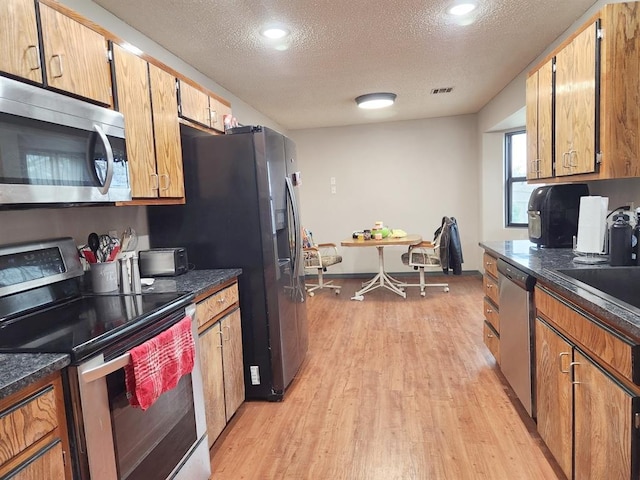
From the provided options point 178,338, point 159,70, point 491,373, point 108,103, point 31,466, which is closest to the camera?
point 31,466

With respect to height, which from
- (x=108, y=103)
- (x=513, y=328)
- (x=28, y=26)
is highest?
(x=28, y=26)

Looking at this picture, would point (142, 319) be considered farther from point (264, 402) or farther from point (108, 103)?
point (264, 402)

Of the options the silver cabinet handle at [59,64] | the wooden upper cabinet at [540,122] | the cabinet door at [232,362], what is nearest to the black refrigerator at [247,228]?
the cabinet door at [232,362]

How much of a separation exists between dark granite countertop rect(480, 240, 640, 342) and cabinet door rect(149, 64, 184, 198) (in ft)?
6.37

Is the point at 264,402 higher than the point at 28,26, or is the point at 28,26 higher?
the point at 28,26

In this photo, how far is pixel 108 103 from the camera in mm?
1797

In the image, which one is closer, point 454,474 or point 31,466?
point 31,466

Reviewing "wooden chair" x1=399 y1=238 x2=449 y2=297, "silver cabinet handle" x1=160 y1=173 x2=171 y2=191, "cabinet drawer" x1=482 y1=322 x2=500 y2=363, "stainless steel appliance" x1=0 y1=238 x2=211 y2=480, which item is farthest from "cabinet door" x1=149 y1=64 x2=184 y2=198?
"wooden chair" x1=399 y1=238 x2=449 y2=297

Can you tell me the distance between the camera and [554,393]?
178 cm

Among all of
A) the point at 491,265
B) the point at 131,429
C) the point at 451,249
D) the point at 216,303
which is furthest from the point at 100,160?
the point at 451,249

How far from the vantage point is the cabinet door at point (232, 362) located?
2283 mm

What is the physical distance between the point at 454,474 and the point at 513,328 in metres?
0.87

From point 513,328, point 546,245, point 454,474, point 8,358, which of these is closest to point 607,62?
point 546,245

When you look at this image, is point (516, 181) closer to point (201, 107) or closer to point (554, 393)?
point (554, 393)
